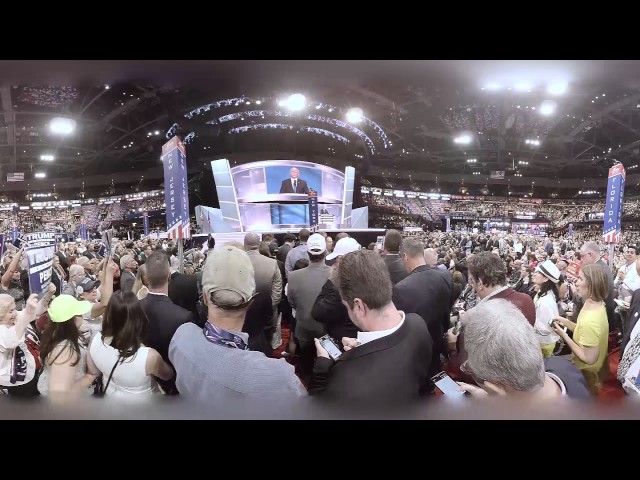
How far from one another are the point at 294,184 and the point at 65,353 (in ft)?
8.59

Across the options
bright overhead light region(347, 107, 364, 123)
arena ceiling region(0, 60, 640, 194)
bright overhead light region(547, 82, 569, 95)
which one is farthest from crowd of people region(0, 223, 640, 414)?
bright overhead light region(547, 82, 569, 95)

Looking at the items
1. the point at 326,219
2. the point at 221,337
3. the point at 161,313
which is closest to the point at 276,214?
the point at 326,219

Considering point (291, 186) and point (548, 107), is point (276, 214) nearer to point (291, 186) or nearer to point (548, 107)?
point (291, 186)

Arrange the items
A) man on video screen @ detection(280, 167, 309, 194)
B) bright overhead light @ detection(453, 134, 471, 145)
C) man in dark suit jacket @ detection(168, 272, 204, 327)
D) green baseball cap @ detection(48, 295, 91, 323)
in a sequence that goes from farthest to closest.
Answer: man on video screen @ detection(280, 167, 309, 194) → bright overhead light @ detection(453, 134, 471, 145) → man in dark suit jacket @ detection(168, 272, 204, 327) → green baseball cap @ detection(48, 295, 91, 323)

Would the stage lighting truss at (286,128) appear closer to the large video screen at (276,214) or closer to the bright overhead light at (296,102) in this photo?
the bright overhead light at (296,102)

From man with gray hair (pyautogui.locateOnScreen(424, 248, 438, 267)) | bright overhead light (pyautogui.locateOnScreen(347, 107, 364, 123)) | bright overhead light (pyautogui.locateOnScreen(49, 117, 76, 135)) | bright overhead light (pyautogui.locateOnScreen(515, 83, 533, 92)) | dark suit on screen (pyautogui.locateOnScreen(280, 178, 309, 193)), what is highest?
bright overhead light (pyautogui.locateOnScreen(515, 83, 533, 92))

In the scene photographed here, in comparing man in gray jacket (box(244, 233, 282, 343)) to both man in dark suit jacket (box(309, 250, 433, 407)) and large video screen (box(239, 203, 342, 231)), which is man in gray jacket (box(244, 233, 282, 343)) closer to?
large video screen (box(239, 203, 342, 231))

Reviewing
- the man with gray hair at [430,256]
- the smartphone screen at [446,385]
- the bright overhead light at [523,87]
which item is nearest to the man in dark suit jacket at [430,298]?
the smartphone screen at [446,385]

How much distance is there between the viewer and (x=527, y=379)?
4.73ft

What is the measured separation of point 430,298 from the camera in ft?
8.77

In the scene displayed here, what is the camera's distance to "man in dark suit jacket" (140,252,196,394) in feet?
7.59

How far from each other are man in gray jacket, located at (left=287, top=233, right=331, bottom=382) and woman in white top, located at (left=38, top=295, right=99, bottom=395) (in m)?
1.44

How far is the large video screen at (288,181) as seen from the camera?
13.6 ft
